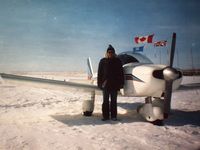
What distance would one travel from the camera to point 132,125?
596 centimetres

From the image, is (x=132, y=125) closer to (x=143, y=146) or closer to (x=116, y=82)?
(x=116, y=82)

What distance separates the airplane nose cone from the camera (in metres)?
5.30

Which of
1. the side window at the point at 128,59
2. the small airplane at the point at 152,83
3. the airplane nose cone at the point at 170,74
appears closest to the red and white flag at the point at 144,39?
the side window at the point at 128,59

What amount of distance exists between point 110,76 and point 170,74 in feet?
5.99

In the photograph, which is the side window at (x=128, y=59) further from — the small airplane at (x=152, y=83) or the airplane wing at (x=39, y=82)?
the airplane wing at (x=39, y=82)

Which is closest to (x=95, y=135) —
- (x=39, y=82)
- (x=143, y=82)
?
(x=143, y=82)

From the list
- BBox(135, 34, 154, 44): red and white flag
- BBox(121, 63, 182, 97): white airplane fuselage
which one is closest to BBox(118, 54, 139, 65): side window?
BBox(121, 63, 182, 97): white airplane fuselage

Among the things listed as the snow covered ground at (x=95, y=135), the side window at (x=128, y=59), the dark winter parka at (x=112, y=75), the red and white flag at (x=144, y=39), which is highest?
the red and white flag at (x=144, y=39)

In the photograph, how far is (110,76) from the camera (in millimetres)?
6383

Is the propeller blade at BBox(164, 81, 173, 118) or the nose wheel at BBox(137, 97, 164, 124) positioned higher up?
the propeller blade at BBox(164, 81, 173, 118)

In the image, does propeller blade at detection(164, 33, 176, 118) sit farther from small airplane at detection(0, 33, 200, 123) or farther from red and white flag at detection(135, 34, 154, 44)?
red and white flag at detection(135, 34, 154, 44)

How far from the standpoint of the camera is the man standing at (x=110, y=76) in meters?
6.36

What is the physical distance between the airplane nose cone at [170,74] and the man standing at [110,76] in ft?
4.55

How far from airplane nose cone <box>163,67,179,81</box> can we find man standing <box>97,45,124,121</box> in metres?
1.39
